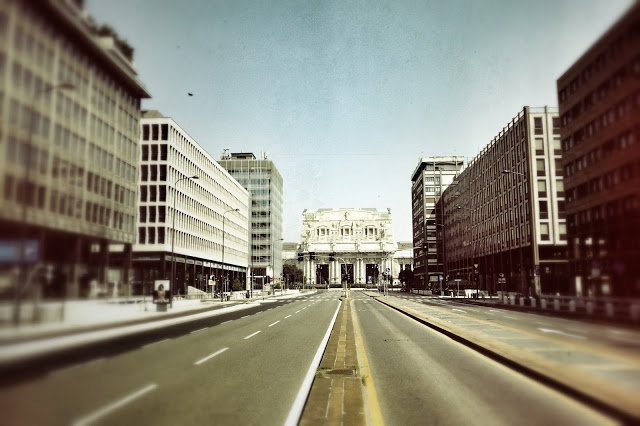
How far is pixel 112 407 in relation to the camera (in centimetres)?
288

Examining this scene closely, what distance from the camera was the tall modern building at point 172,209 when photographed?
3.78 meters

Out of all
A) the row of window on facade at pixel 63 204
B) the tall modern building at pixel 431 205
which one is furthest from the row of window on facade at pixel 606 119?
the tall modern building at pixel 431 205

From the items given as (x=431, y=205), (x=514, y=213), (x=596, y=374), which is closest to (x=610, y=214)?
(x=596, y=374)

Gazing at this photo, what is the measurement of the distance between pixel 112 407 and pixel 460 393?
29.7 ft

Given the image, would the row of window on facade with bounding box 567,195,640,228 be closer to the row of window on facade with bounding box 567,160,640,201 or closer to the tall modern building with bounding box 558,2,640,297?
the tall modern building with bounding box 558,2,640,297

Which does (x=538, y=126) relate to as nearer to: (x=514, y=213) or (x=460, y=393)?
(x=460, y=393)

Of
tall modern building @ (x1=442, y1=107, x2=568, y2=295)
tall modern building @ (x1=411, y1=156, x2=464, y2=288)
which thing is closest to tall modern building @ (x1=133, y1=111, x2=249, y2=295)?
tall modern building @ (x1=442, y1=107, x2=568, y2=295)

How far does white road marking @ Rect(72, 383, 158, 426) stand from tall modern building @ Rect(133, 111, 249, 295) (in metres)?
0.86

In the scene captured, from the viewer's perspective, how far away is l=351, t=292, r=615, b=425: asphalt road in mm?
6035

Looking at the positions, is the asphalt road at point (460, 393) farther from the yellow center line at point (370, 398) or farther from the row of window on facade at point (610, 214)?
the row of window on facade at point (610, 214)

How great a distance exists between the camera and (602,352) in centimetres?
421

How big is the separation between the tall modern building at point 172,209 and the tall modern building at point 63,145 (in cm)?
27

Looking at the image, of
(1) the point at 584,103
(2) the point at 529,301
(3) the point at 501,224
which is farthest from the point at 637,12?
(3) the point at 501,224

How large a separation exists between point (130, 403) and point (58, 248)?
1.23m
